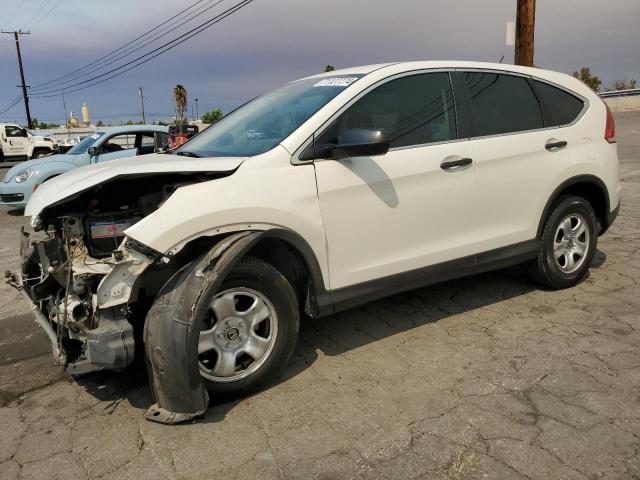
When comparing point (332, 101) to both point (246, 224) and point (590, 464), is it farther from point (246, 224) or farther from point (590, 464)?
point (590, 464)

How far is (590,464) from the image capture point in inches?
95.2

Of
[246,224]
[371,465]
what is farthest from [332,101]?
[371,465]

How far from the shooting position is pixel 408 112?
3676mm

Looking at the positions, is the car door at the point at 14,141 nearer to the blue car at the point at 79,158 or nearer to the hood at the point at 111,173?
the blue car at the point at 79,158

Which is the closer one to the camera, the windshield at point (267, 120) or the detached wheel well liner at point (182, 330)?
the detached wheel well liner at point (182, 330)

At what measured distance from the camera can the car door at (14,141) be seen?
24.4 m

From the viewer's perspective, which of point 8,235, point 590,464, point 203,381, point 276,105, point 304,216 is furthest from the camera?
point 8,235

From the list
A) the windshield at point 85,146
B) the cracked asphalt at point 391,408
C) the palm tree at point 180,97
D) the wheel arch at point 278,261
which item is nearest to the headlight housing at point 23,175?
the windshield at point 85,146

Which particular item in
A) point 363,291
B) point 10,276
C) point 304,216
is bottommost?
point 363,291

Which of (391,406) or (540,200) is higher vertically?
(540,200)

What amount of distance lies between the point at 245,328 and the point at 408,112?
1830 millimetres

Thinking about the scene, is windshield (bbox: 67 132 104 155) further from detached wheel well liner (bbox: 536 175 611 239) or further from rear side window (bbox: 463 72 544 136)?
detached wheel well liner (bbox: 536 175 611 239)

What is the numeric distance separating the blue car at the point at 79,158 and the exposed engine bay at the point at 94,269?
6966 mm

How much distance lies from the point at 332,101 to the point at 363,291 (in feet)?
4.00
